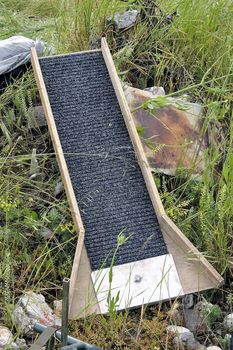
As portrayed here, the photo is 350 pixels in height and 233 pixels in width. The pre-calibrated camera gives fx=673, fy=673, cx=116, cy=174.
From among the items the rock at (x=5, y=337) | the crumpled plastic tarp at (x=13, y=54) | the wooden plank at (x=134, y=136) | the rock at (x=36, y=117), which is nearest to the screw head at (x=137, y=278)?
the wooden plank at (x=134, y=136)

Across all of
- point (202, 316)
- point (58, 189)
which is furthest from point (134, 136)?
point (202, 316)

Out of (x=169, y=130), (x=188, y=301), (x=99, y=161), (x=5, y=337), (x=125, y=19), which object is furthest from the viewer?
Result: (x=125, y=19)

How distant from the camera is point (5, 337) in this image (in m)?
1.95

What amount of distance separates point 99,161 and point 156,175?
23 centimetres

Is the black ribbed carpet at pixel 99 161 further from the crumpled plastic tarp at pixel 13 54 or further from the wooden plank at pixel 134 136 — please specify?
the crumpled plastic tarp at pixel 13 54

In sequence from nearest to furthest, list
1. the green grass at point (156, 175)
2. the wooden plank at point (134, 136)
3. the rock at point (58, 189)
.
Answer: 1. the green grass at point (156, 175)
2. the wooden plank at point (134, 136)
3. the rock at point (58, 189)

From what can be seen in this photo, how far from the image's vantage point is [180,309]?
2.13 m

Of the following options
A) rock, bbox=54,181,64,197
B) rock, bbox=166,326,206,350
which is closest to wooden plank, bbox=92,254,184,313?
rock, bbox=166,326,206,350

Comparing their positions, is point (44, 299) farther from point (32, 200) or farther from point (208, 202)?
point (208, 202)

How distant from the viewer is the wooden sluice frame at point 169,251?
2070 millimetres

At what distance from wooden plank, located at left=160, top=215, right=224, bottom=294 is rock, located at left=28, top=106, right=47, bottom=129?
73cm

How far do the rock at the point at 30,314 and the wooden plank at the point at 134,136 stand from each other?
20.0 inches

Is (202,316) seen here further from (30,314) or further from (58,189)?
(58,189)

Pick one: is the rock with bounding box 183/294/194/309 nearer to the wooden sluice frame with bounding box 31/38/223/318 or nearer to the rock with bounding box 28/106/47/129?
the wooden sluice frame with bounding box 31/38/223/318
